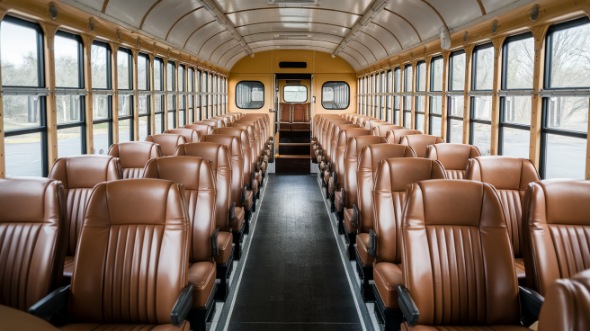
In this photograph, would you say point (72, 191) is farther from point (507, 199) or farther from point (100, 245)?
point (507, 199)

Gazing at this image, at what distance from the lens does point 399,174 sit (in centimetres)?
391

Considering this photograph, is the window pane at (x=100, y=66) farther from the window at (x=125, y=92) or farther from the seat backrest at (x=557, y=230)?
the seat backrest at (x=557, y=230)

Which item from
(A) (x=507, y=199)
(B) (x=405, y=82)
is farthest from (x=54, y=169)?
(B) (x=405, y=82)

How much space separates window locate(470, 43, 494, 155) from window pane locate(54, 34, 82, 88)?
4898 millimetres

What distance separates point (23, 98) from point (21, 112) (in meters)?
0.14

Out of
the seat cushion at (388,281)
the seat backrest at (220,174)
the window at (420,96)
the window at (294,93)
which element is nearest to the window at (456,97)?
the window at (420,96)

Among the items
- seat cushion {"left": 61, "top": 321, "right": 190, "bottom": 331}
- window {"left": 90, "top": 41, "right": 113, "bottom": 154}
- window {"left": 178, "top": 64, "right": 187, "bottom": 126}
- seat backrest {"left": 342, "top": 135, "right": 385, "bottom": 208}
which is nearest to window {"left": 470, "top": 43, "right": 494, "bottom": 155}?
seat backrest {"left": 342, "top": 135, "right": 385, "bottom": 208}

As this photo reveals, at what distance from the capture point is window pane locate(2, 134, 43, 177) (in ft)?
14.6

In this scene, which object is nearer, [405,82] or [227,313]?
[227,313]

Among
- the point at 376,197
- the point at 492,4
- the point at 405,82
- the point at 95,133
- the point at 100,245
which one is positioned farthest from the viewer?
the point at 405,82

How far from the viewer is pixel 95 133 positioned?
20.5 feet

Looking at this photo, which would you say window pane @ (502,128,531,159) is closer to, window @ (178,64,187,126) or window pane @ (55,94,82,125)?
window pane @ (55,94,82,125)

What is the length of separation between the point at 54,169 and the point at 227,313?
1.91 metres

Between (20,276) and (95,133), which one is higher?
(95,133)
